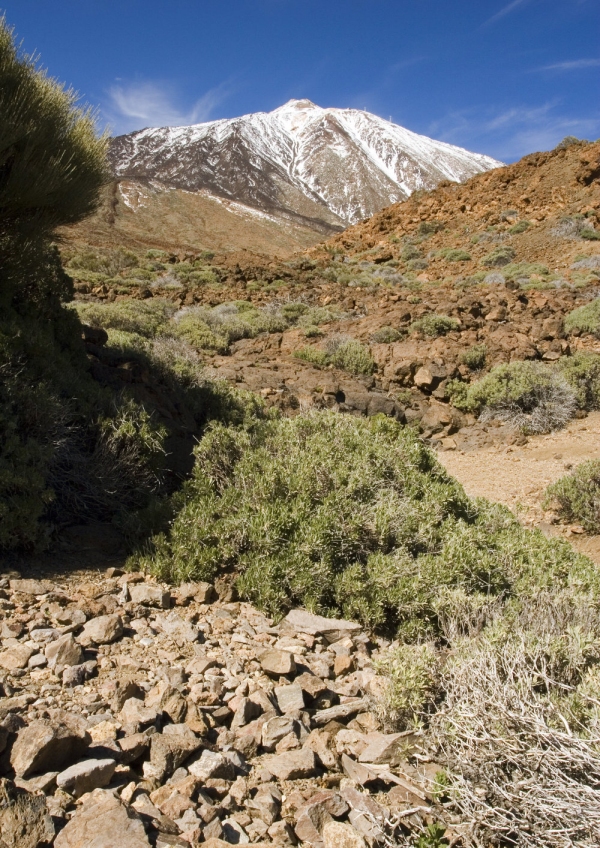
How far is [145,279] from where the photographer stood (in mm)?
17594

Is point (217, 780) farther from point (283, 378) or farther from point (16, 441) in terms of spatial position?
point (283, 378)

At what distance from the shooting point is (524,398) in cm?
915

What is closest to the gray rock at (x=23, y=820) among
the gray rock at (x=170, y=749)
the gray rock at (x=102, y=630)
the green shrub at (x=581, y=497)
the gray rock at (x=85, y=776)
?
the gray rock at (x=85, y=776)

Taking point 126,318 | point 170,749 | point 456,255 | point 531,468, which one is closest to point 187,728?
point 170,749

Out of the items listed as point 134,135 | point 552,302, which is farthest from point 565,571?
point 134,135

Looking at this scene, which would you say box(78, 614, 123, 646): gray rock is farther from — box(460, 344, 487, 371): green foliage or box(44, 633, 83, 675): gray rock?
box(460, 344, 487, 371): green foliage

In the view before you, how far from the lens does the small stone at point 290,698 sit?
2.49 m

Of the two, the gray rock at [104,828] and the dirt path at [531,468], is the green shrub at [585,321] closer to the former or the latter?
the dirt path at [531,468]

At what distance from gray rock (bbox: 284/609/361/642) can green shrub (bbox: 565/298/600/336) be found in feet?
33.2

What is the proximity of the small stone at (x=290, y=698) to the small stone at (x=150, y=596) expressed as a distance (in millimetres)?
844

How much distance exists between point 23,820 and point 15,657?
921 millimetres

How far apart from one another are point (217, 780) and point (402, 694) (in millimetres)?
778

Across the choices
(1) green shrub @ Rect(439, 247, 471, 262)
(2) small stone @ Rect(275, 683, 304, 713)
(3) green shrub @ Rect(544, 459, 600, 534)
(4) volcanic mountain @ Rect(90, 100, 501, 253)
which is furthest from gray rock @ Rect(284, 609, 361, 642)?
(4) volcanic mountain @ Rect(90, 100, 501, 253)

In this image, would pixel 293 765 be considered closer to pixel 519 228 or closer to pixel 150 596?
pixel 150 596
